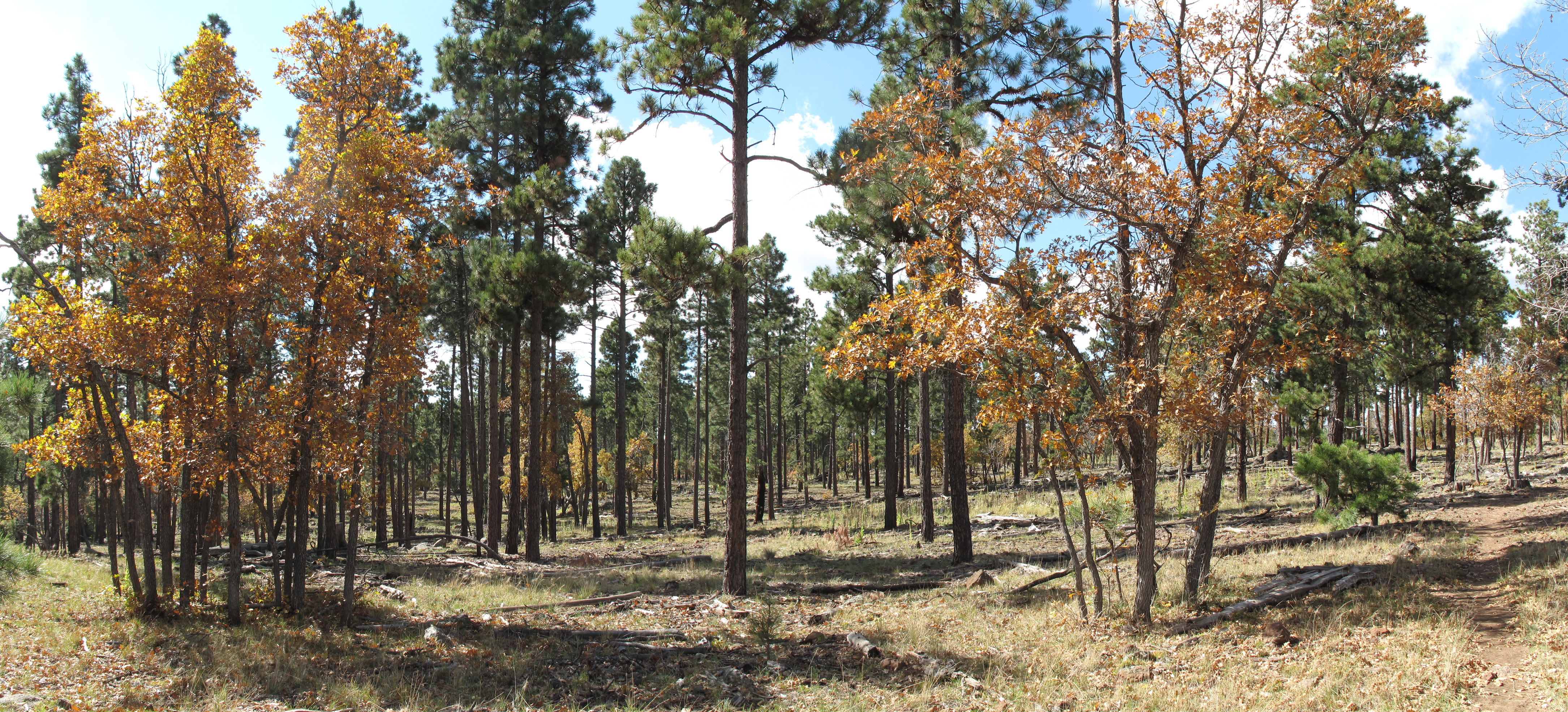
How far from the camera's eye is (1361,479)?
44.8ft

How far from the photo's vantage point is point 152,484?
402 inches

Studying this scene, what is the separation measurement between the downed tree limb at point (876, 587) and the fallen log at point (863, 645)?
3.36 meters

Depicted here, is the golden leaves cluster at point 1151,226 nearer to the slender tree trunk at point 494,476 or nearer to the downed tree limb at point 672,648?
the downed tree limb at point 672,648

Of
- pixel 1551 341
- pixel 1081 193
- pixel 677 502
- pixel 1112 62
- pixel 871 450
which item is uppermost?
pixel 1112 62

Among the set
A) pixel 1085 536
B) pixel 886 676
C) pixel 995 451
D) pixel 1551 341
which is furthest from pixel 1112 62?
pixel 995 451

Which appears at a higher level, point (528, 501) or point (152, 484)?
point (152, 484)

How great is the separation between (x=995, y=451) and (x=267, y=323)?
42.3 meters

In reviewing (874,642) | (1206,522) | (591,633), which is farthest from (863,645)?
(1206,522)


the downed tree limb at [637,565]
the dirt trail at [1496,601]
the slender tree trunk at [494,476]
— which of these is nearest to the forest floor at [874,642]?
the dirt trail at [1496,601]

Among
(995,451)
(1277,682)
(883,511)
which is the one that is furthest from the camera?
(995,451)

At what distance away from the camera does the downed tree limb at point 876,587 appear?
41.5 feet

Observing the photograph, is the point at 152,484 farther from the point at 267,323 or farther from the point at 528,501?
the point at 528,501

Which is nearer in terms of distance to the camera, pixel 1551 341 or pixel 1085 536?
pixel 1085 536

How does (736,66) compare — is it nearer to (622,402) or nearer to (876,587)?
(876,587)
